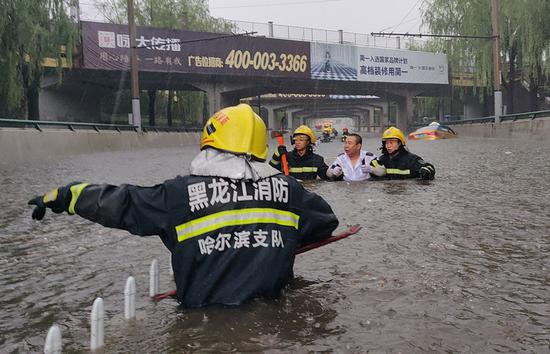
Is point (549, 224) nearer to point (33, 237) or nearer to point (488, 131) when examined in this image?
point (33, 237)

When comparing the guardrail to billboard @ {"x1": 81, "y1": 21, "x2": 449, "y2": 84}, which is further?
billboard @ {"x1": 81, "y1": 21, "x2": 449, "y2": 84}

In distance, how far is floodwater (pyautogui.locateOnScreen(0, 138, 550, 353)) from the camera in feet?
8.92

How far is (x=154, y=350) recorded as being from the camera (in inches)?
104

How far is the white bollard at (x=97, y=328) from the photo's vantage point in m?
2.52

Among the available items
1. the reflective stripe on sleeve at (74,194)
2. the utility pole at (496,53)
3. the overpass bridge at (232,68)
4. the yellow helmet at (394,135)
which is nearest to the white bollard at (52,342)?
the reflective stripe on sleeve at (74,194)

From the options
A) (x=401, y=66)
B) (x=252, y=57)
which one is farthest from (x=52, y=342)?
(x=401, y=66)

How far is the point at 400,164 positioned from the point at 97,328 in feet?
24.0

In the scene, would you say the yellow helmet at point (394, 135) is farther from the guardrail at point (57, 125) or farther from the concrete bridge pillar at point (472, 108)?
the concrete bridge pillar at point (472, 108)

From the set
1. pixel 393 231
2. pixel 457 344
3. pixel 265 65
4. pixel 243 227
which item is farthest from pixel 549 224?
pixel 265 65

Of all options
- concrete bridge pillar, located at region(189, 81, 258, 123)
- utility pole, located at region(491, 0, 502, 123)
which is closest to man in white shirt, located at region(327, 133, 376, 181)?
utility pole, located at region(491, 0, 502, 123)

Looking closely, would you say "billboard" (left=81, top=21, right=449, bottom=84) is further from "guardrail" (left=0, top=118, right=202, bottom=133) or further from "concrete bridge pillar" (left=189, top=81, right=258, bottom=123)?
"guardrail" (left=0, top=118, right=202, bottom=133)

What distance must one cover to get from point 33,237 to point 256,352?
3.56 m

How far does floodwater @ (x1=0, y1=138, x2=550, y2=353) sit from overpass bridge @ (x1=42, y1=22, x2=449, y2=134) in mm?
25947

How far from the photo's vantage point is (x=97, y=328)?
102 inches
